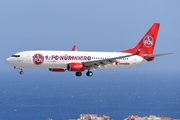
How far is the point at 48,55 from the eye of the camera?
A: 257ft

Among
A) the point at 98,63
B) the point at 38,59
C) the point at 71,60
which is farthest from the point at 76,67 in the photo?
the point at 38,59

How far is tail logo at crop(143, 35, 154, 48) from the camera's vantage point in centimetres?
9244

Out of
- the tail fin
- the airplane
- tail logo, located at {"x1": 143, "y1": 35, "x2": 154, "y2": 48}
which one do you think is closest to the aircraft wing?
the airplane

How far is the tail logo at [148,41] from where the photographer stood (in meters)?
92.4

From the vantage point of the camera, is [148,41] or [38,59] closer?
[38,59]

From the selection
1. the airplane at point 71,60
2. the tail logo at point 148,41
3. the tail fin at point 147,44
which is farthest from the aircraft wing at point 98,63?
the tail logo at point 148,41

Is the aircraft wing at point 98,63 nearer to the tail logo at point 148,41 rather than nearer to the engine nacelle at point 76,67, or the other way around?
the engine nacelle at point 76,67

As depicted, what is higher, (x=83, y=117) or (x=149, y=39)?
(x=149, y=39)

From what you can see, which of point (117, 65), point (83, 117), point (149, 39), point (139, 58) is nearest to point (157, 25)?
point (149, 39)

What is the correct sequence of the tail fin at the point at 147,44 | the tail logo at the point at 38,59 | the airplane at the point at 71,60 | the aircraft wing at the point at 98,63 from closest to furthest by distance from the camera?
the tail logo at the point at 38,59 → the airplane at the point at 71,60 → the aircraft wing at the point at 98,63 → the tail fin at the point at 147,44

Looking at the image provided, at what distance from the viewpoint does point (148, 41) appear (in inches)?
3659

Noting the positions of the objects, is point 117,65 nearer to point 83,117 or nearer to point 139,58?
point 139,58

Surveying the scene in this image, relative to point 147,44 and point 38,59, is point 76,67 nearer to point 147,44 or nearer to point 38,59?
point 38,59

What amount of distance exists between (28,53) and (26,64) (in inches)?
101
